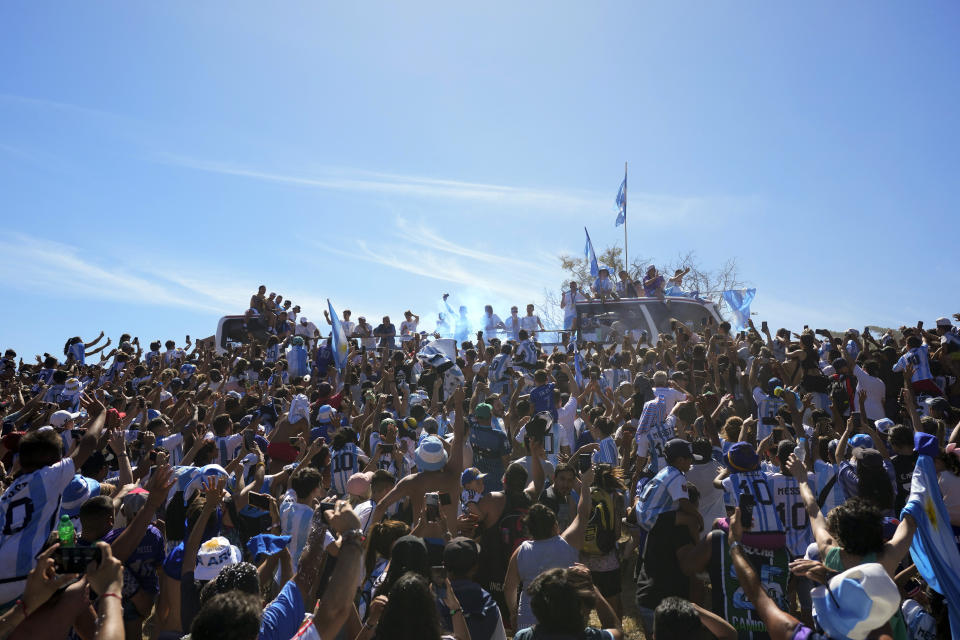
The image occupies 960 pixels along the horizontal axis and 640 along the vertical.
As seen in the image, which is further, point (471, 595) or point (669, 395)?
point (669, 395)

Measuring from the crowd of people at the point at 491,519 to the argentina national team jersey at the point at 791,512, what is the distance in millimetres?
20

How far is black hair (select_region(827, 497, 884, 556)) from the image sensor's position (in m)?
3.50

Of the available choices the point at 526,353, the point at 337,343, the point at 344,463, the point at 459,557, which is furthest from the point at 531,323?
the point at 459,557

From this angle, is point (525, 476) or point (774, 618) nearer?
point (774, 618)

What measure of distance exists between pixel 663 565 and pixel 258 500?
301 centimetres

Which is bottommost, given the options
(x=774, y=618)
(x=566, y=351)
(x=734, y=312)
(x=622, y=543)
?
(x=622, y=543)

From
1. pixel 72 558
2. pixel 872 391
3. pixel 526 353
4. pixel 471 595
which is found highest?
pixel 526 353

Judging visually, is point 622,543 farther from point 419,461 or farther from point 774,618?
point 774,618

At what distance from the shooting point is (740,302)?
65.2 ft

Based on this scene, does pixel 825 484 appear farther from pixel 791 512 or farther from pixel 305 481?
pixel 305 481

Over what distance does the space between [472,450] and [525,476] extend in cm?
224

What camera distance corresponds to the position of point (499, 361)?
13328mm

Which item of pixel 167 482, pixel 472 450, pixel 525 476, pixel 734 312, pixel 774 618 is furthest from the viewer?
pixel 734 312

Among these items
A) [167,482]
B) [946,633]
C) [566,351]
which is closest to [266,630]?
[167,482]
